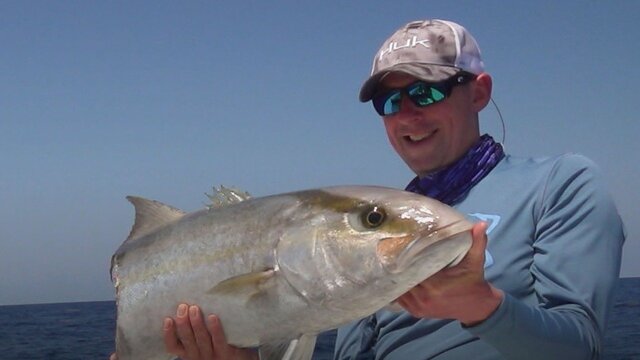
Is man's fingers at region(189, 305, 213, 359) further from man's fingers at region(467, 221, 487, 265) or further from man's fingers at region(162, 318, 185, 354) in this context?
man's fingers at region(467, 221, 487, 265)

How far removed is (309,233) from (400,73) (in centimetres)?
145

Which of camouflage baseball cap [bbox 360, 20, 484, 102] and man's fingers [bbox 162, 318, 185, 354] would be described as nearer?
man's fingers [bbox 162, 318, 185, 354]

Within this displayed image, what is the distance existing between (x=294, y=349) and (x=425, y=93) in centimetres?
177

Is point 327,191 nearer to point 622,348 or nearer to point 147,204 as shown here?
point 147,204

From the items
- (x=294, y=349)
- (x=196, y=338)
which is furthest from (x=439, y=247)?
(x=196, y=338)

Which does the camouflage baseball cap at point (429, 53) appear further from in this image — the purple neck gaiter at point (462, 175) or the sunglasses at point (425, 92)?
the purple neck gaiter at point (462, 175)

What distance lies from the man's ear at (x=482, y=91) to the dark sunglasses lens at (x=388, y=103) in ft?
1.58

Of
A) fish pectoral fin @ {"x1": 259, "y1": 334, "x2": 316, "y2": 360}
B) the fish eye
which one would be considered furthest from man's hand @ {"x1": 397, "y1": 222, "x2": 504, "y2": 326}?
fish pectoral fin @ {"x1": 259, "y1": 334, "x2": 316, "y2": 360}

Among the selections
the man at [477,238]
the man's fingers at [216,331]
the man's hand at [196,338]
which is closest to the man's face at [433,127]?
the man at [477,238]

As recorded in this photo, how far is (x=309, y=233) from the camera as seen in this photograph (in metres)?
3.62

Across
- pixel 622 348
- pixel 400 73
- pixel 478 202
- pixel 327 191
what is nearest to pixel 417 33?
pixel 400 73

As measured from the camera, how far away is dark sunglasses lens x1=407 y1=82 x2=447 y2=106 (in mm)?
4648

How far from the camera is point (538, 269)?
13.1 feet

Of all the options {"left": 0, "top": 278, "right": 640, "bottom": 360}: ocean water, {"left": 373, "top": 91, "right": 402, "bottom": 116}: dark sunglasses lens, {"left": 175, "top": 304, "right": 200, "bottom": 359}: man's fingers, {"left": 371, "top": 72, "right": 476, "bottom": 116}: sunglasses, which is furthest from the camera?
{"left": 0, "top": 278, "right": 640, "bottom": 360}: ocean water
